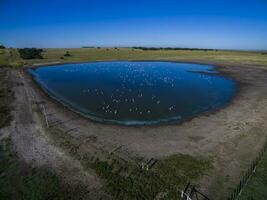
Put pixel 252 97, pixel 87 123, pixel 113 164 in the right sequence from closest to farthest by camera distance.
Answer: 1. pixel 113 164
2. pixel 87 123
3. pixel 252 97

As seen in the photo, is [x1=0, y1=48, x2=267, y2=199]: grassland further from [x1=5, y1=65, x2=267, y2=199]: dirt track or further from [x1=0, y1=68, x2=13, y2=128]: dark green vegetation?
[x1=0, y1=68, x2=13, y2=128]: dark green vegetation

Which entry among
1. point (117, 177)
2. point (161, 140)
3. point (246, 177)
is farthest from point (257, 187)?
point (117, 177)

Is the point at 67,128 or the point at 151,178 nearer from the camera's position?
the point at 151,178

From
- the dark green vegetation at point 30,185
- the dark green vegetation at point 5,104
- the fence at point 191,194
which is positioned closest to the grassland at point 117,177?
the dark green vegetation at point 30,185

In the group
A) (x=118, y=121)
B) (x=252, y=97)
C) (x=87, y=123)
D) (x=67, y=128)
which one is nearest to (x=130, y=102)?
(x=118, y=121)

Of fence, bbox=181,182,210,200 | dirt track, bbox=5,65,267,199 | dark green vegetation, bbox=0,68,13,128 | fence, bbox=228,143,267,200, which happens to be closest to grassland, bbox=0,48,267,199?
fence, bbox=228,143,267,200

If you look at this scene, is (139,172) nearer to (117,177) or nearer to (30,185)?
Answer: (117,177)

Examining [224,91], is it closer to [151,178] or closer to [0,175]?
[151,178]

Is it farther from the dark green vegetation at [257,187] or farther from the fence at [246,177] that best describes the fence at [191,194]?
the dark green vegetation at [257,187]
